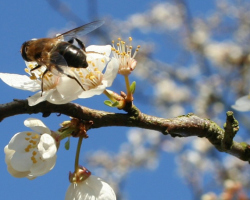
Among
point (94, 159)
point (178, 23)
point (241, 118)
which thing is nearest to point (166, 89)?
point (178, 23)

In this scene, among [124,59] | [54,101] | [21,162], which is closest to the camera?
[54,101]

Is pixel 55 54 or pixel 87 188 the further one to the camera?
pixel 55 54

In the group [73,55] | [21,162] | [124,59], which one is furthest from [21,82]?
[124,59]

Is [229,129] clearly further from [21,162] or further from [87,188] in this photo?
[21,162]

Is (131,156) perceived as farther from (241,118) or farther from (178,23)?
(241,118)

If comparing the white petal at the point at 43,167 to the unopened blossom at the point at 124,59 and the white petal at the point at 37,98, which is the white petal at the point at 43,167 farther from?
the unopened blossom at the point at 124,59

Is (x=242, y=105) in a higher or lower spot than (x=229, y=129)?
higher
